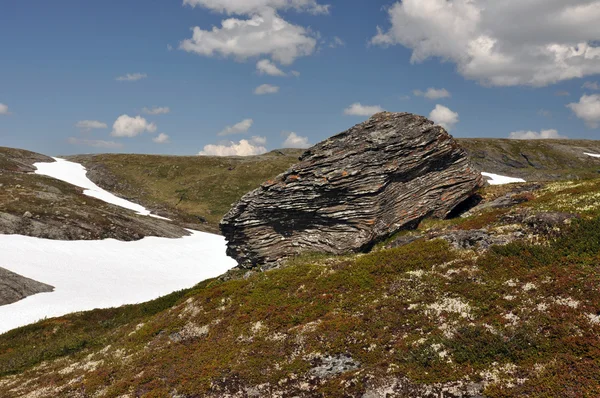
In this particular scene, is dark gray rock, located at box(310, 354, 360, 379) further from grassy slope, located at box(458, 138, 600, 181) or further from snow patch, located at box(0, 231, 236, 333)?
grassy slope, located at box(458, 138, 600, 181)

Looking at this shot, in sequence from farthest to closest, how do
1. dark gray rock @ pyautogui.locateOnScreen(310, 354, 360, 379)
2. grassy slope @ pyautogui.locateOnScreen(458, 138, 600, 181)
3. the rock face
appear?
grassy slope @ pyautogui.locateOnScreen(458, 138, 600, 181) < the rock face < dark gray rock @ pyautogui.locateOnScreen(310, 354, 360, 379)

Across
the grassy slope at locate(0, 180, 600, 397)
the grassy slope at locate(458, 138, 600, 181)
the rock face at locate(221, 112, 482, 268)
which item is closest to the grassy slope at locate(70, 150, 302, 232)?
the rock face at locate(221, 112, 482, 268)

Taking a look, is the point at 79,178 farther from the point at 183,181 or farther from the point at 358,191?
the point at 358,191

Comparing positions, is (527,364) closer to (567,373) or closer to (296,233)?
(567,373)

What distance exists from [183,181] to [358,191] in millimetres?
123300

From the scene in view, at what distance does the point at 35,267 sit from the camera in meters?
46.3

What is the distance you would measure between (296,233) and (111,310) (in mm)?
21450

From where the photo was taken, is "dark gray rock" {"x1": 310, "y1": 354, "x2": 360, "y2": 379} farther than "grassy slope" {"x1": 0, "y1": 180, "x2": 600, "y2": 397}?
Yes

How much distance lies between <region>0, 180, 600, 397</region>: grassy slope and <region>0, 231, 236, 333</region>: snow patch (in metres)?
12.7

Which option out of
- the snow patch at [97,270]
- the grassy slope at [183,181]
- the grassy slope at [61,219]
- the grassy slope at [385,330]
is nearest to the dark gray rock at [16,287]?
the snow patch at [97,270]

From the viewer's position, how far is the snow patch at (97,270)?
3872 centimetres

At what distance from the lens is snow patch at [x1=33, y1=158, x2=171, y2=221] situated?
104m

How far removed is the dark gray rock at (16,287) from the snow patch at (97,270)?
90 centimetres

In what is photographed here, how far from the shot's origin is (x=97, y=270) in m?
50.9
